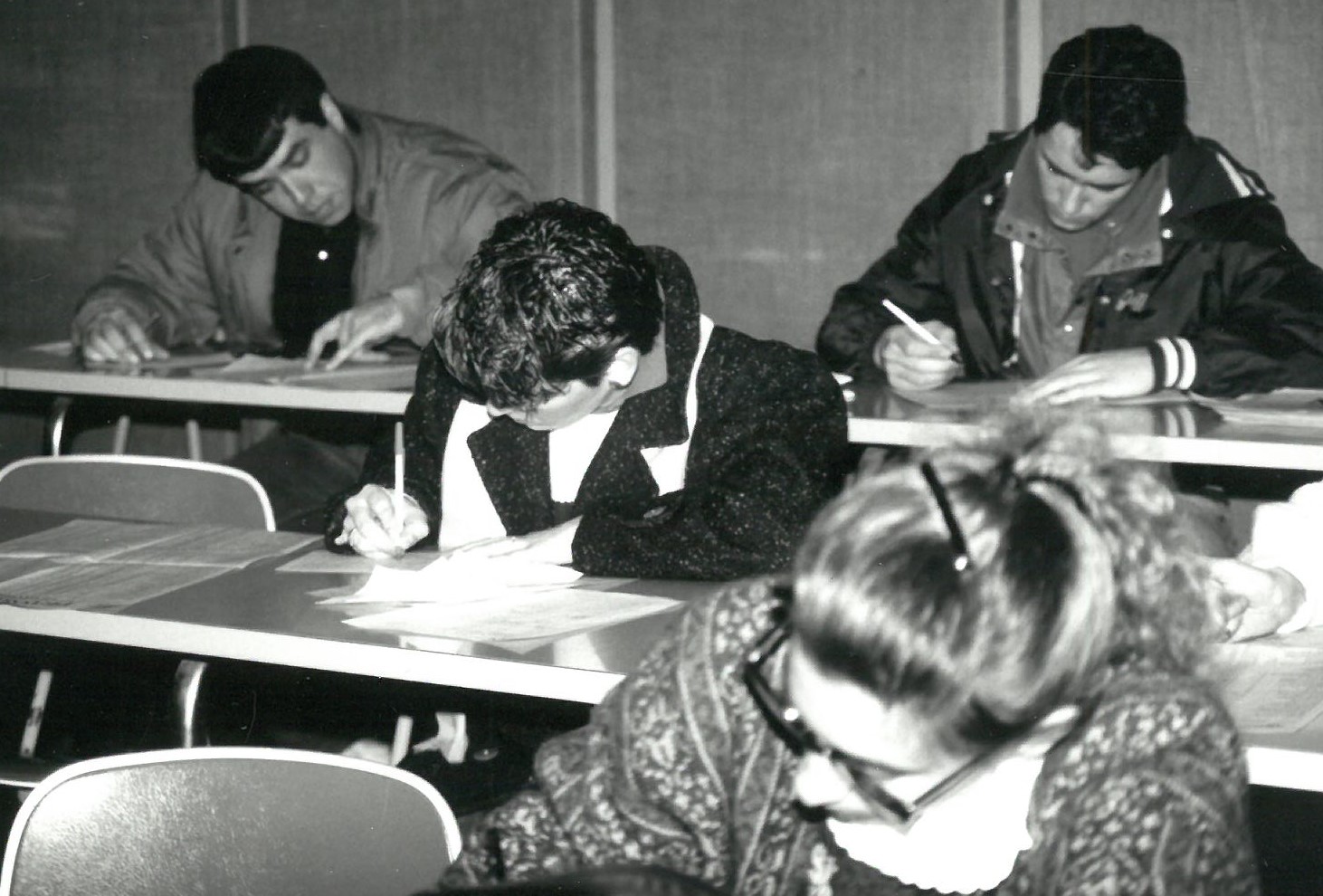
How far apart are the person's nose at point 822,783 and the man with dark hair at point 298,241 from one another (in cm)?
227

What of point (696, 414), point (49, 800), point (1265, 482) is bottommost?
point (1265, 482)

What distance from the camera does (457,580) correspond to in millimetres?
2023

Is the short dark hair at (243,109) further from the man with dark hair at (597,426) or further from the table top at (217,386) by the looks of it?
the man with dark hair at (597,426)

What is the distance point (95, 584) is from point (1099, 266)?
2.12 metres

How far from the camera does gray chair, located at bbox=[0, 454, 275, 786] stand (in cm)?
253

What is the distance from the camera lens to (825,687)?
102 centimetres

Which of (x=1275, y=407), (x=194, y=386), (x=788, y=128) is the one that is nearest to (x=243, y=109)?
(x=194, y=386)

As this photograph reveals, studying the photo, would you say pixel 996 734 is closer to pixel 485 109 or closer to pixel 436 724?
pixel 436 724

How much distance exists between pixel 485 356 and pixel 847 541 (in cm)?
104

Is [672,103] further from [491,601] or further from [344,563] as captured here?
[491,601]

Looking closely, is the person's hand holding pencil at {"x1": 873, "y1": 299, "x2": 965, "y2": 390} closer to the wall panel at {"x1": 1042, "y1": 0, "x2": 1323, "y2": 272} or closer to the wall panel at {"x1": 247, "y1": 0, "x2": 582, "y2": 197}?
the wall panel at {"x1": 1042, "y1": 0, "x2": 1323, "y2": 272}

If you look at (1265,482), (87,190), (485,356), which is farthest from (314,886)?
(87,190)

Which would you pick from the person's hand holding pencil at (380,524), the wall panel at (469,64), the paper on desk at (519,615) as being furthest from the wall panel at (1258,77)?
the paper on desk at (519,615)

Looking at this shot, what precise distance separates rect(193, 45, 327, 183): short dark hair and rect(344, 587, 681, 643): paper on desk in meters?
1.73
